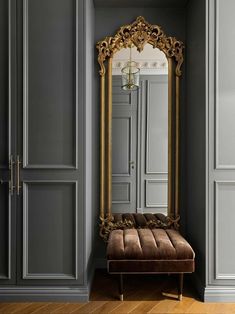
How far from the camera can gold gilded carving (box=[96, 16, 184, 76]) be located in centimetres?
302

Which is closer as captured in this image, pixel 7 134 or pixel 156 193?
pixel 7 134

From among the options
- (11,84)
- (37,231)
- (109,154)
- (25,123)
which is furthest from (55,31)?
(37,231)

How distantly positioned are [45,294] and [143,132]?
60.3 inches

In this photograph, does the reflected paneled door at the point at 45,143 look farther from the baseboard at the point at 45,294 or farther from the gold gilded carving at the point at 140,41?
the gold gilded carving at the point at 140,41

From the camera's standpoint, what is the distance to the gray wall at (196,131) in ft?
8.46

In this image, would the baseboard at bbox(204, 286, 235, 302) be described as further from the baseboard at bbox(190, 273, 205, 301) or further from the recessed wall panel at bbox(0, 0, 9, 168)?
the recessed wall panel at bbox(0, 0, 9, 168)

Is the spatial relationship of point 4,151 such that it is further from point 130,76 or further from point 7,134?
point 130,76

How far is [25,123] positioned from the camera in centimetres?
253

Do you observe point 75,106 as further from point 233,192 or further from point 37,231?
point 233,192

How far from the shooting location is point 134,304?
251cm

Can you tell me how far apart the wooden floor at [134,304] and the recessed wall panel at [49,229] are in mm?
217

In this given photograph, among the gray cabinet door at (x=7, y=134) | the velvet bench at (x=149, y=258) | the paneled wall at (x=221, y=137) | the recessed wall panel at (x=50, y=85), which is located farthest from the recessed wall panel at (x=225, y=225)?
the gray cabinet door at (x=7, y=134)

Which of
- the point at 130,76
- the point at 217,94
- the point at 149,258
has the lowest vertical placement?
the point at 149,258

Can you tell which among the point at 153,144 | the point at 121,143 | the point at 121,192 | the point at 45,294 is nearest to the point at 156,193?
the point at 121,192
